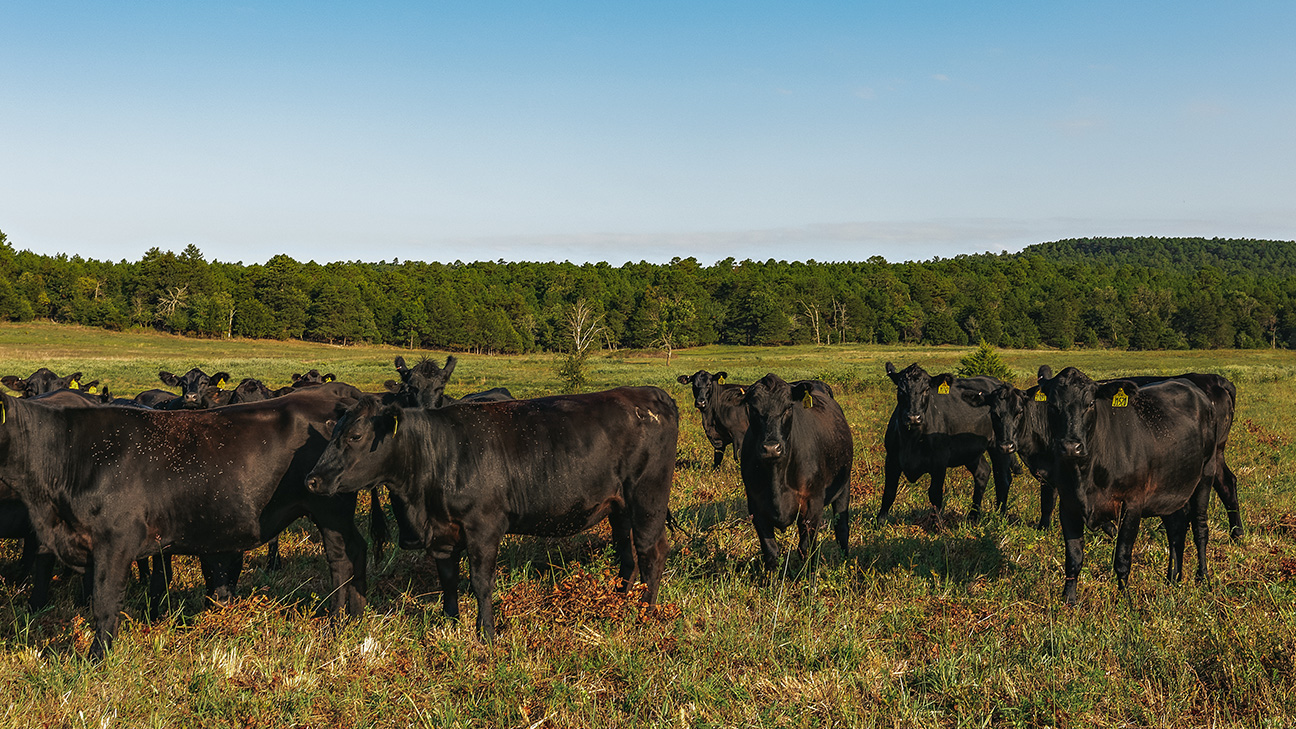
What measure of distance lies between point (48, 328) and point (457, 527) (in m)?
102

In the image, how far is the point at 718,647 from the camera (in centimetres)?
561

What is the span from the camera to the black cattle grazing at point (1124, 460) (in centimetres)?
702

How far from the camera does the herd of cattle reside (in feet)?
18.9

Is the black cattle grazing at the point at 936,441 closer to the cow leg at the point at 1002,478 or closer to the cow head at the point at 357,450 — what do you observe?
the cow leg at the point at 1002,478

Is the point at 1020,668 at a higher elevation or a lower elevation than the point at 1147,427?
lower

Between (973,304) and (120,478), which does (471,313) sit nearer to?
(973,304)

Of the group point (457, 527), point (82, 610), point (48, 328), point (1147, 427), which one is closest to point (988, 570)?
point (1147, 427)

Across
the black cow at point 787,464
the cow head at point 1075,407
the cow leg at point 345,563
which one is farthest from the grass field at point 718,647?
the cow head at point 1075,407

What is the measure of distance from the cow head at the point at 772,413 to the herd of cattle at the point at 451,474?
0.07 feet

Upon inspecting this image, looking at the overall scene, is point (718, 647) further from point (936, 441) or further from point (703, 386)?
point (703, 386)

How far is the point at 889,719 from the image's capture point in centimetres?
457

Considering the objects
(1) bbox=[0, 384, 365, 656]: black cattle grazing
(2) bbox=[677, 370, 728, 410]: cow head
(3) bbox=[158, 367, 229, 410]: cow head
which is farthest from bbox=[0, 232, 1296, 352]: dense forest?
(1) bbox=[0, 384, 365, 656]: black cattle grazing

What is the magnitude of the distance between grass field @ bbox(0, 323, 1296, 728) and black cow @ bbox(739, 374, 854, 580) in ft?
1.18

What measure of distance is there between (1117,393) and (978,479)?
394 cm
